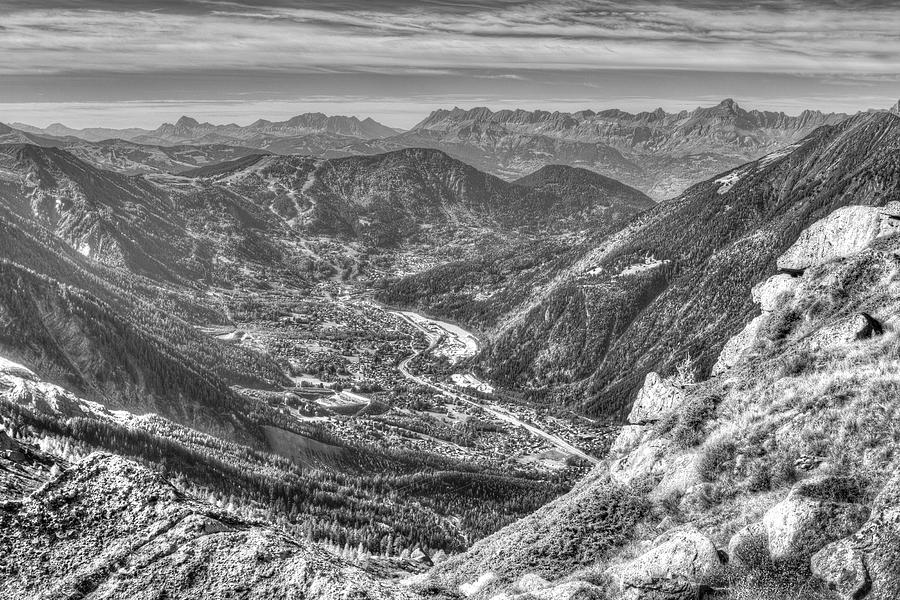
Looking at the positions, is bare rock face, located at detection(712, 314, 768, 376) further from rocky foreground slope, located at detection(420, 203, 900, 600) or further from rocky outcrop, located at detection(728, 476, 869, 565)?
rocky outcrop, located at detection(728, 476, 869, 565)

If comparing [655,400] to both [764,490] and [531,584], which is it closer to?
[764,490]

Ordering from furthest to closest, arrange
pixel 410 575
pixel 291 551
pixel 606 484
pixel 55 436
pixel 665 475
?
pixel 55 436
pixel 410 575
pixel 606 484
pixel 665 475
pixel 291 551

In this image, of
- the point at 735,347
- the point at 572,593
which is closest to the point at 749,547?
the point at 572,593

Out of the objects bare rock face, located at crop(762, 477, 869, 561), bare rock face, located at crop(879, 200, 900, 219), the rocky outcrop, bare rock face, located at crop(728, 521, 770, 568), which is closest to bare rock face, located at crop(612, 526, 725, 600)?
bare rock face, located at crop(728, 521, 770, 568)

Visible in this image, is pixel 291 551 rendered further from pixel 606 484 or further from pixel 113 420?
pixel 113 420

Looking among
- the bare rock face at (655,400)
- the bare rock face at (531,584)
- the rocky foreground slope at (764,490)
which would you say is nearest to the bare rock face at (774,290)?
the rocky foreground slope at (764,490)

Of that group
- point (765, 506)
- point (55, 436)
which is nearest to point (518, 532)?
point (765, 506)
